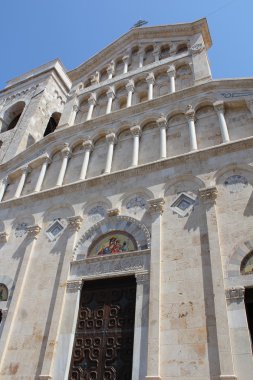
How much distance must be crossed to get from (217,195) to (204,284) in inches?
86.5

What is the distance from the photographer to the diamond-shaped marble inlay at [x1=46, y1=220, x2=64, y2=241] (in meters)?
9.55

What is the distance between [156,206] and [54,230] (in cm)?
321

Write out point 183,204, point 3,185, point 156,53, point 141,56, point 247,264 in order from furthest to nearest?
point 141,56, point 156,53, point 3,185, point 183,204, point 247,264

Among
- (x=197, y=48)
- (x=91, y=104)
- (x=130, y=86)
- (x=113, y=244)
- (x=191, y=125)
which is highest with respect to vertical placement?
(x=197, y=48)

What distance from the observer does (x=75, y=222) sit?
929cm

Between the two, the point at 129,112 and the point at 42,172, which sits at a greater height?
the point at 129,112

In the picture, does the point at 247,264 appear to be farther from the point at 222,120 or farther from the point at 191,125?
the point at 191,125

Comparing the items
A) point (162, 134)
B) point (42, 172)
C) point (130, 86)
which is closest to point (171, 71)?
point (130, 86)

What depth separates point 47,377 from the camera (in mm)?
6898

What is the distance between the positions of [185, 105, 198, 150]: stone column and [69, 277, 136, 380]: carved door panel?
4101 mm

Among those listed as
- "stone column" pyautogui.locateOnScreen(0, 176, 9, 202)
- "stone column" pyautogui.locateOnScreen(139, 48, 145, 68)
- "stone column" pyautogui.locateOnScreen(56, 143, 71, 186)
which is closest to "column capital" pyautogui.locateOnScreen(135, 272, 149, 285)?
"stone column" pyautogui.locateOnScreen(56, 143, 71, 186)

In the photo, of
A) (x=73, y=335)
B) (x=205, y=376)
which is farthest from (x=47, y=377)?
(x=205, y=376)

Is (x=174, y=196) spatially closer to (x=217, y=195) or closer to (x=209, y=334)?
(x=217, y=195)

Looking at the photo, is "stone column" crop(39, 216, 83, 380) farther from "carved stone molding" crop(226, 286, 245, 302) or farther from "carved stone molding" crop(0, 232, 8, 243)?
"carved stone molding" crop(226, 286, 245, 302)
